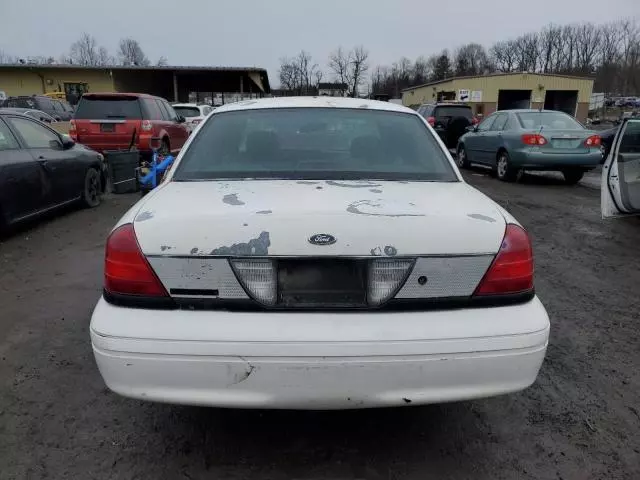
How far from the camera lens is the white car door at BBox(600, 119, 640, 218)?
21.4 feet

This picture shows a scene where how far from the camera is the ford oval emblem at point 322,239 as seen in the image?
80.6 inches

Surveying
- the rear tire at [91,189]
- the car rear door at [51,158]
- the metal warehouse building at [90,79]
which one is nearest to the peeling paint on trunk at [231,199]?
the car rear door at [51,158]

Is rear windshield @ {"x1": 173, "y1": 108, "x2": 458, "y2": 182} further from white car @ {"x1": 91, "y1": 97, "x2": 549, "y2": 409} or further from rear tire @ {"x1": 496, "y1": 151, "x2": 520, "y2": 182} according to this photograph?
rear tire @ {"x1": 496, "y1": 151, "x2": 520, "y2": 182}

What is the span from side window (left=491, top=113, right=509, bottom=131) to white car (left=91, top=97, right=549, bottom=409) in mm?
10571

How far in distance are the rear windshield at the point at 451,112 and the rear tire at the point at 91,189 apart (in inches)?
477

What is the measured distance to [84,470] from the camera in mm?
2350

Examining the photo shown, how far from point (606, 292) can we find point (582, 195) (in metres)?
6.08

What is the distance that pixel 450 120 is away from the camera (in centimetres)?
1739

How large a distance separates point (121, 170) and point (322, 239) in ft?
23.8

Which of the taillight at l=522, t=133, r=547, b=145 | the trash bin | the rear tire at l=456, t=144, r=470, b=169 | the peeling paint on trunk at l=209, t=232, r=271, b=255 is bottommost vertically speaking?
the rear tire at l=456, t=144, r=470, b=169

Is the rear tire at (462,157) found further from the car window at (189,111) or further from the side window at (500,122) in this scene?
the car window at (189,111)

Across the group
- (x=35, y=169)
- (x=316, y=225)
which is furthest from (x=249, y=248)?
(x=35, y=169)

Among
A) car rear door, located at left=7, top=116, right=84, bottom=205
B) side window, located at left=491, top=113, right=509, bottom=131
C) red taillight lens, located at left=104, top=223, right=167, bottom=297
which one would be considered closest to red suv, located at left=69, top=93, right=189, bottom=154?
car rear door, located at left=7, top=116, right=84, bottom=205

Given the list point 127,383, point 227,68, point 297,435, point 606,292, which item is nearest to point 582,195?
point 606,292
